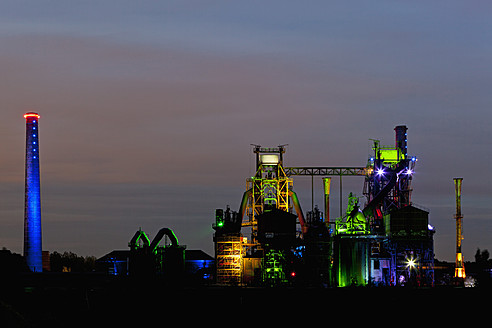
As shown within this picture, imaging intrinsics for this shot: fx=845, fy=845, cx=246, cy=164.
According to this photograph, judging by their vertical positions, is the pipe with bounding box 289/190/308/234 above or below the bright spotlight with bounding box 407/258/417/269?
above

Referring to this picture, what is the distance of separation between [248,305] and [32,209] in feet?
164

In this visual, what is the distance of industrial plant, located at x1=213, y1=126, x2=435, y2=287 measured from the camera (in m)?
103

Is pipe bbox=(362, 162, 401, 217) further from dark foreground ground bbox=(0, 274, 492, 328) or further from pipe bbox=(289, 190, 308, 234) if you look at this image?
dark foreground ground bbox=(0, 274, 492, 328)

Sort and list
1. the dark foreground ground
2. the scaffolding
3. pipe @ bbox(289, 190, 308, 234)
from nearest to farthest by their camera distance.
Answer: the dark foreground ground < the scaffolding < pipe @ bbox(289, 190, 308, 234)

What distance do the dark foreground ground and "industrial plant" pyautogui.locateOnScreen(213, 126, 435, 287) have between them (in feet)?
47.6

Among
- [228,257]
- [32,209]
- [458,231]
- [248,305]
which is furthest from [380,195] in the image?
[32,209]

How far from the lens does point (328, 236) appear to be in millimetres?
107875

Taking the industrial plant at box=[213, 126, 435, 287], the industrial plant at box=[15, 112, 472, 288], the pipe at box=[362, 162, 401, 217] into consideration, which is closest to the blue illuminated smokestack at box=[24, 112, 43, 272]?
the industrial plant at box=[15, 112, 472, 288]

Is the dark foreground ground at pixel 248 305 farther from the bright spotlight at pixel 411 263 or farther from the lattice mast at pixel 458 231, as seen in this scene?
the lattice mast at pixel 458 231

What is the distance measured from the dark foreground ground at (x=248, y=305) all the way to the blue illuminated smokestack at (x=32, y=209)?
111 ft

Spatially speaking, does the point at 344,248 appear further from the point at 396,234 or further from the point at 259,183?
the point at 259,183

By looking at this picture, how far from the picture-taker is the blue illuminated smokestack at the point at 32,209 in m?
121

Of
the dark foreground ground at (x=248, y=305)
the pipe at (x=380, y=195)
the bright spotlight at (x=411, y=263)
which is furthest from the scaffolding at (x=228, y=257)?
the dark foreground ground at (x=248, y=305)

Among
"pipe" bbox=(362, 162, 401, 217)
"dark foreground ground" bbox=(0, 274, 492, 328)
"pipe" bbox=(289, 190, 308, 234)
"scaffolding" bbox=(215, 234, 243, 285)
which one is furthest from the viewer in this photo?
"pipe" bbox=(289, 190, 308, 234)
